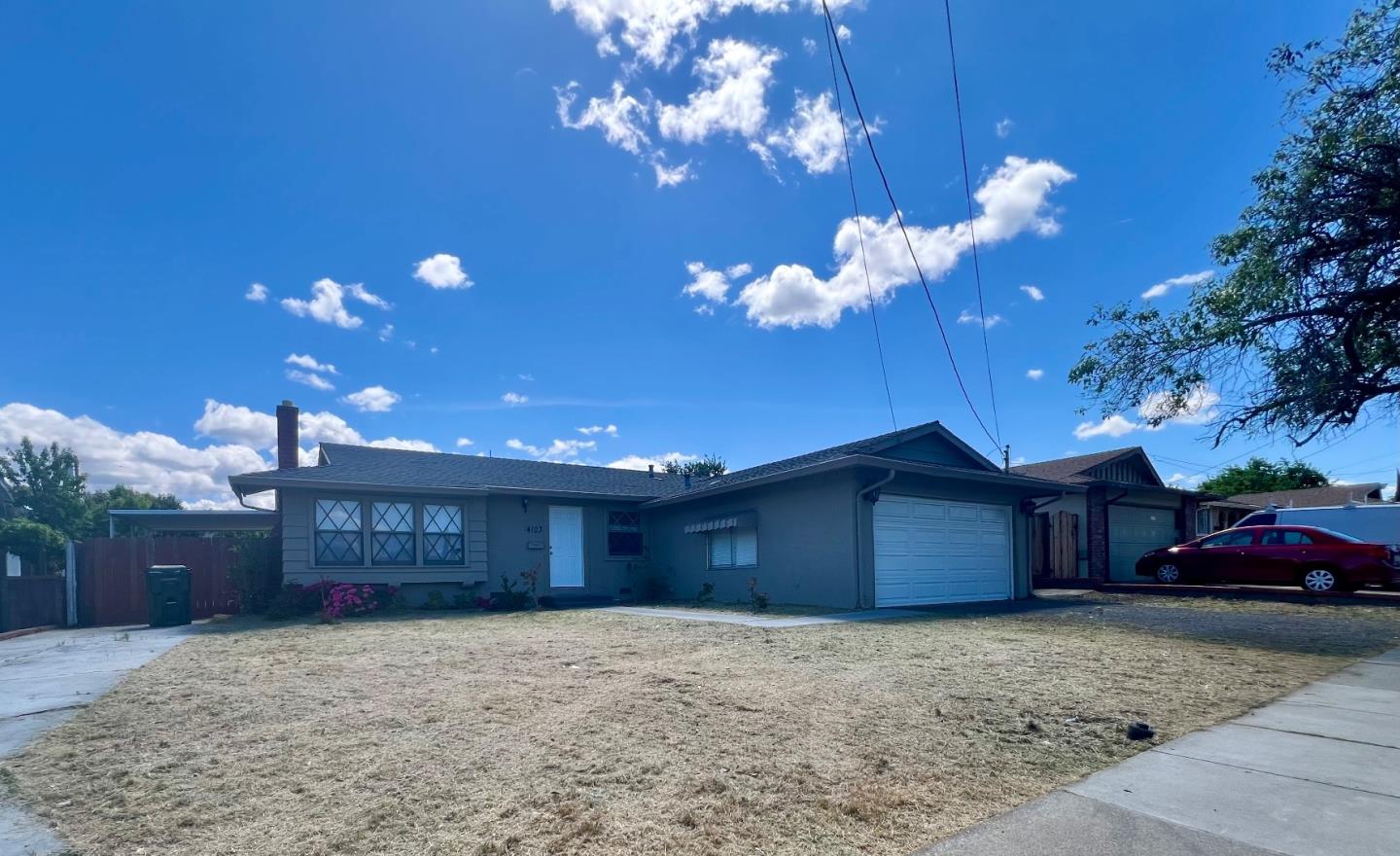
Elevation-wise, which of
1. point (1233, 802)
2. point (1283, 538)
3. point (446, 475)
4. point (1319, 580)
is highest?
point (446, 475)

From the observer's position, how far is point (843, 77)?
9047mm

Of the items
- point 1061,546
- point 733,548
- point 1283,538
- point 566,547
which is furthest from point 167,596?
point 1283,538

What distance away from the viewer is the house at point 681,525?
14094 mm

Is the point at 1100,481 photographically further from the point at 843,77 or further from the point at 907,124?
the point at 843,77

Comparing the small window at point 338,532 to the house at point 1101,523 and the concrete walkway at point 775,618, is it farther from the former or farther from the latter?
the house at point 1101,523

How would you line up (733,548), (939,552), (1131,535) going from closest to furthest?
(939,552), (733,548), (1131,535)

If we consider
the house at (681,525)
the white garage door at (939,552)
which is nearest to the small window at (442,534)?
the house at (681,525)

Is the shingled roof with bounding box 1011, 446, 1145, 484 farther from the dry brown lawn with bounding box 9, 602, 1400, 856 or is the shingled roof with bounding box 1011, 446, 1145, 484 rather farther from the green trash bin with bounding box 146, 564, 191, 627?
the green trash bin with bounding box 146, 564, 191, 627

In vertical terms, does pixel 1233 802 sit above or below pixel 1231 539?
above

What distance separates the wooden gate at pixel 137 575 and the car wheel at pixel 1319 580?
2149cm

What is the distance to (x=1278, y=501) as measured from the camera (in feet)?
101

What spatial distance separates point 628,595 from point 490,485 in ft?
15.0

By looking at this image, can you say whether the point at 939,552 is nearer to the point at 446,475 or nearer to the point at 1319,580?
the point at 1319,580

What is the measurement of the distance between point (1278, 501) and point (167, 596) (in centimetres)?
3792
